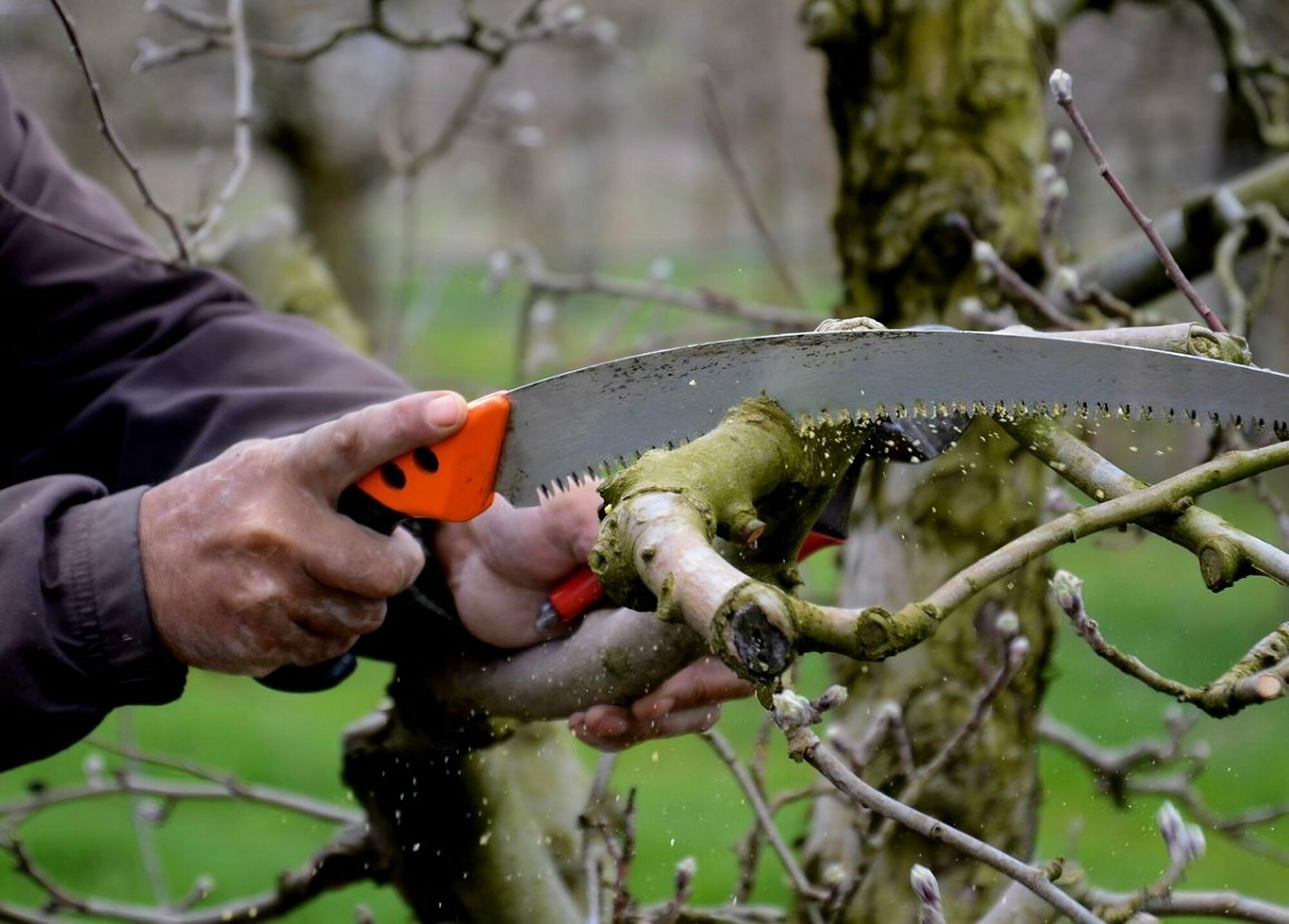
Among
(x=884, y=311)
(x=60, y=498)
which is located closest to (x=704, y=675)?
(x=60, y=498)

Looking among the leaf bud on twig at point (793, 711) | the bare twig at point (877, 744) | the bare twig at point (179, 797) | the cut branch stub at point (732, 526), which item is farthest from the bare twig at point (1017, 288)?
the bare twig at point (179, 797)

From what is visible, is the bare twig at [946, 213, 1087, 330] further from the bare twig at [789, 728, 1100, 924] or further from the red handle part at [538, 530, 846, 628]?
the bare twig at [789, 728, 1100, 924]

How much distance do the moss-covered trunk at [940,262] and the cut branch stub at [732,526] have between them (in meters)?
1.08

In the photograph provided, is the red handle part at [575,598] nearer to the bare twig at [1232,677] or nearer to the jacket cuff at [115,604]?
the jacket cuff at [115,604]

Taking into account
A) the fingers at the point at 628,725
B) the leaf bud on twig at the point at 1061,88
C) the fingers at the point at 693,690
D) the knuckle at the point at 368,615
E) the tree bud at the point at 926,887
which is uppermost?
the leaf bud on twig at the point at 1061,88

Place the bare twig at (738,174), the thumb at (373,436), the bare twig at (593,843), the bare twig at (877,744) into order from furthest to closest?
1. the bare twig at (738,174)
2. the bare twig at (877,744)
3. the bare twig at (593,843)
4. the thumb at (373,436)

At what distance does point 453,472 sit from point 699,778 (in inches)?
174

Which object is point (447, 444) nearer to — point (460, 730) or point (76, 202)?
point (460, 730)

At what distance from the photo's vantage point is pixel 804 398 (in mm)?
1476

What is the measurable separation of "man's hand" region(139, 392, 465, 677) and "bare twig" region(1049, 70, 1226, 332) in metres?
0.77

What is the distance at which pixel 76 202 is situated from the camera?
247 centimetres

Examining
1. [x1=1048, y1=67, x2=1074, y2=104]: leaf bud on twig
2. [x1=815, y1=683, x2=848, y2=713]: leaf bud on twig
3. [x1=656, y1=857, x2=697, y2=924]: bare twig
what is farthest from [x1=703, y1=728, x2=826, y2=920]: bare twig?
[x1=1048, y1=67, x2=1074, y2=104]: leaf bud on twig

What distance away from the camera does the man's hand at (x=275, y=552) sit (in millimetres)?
1564

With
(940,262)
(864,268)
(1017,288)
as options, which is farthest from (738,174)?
(1017,288)
